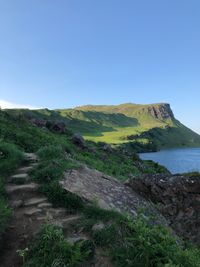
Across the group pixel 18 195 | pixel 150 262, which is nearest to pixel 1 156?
pixel 18 195

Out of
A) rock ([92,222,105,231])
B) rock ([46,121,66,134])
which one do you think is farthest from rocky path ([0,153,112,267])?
rock ([46,121,66,134])

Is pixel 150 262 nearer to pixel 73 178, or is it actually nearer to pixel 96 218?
pixel 96 218

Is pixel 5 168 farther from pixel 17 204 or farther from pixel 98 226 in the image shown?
pixel 98 226

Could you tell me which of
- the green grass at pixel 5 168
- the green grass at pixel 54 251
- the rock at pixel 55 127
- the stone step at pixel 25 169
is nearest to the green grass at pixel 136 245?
the green grass at pixel 54 251

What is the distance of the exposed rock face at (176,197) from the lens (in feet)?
37.1

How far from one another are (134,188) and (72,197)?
11.4ft

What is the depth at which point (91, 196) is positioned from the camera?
371 inches

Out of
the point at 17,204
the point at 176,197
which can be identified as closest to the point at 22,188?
the point at 17,204

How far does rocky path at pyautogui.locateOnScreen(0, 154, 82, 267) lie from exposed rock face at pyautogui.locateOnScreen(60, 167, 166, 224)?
89cm

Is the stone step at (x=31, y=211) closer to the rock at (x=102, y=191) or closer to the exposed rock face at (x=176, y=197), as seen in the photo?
the rock at (x=102, y=191)

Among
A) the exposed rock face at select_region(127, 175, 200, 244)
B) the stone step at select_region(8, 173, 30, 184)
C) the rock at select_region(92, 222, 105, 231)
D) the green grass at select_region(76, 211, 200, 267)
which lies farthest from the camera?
the exposed rock face at select_region(127, 175, 200, 244)

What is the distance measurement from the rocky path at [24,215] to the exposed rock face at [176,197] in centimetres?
390

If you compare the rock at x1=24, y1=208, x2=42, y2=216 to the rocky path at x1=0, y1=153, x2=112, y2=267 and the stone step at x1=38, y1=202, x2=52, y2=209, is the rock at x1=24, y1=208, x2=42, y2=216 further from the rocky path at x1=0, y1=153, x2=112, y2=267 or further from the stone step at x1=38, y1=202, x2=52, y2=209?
the stone step at x1=38, y1=202, x2=52, y2=209

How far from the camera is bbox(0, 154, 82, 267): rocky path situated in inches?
278
